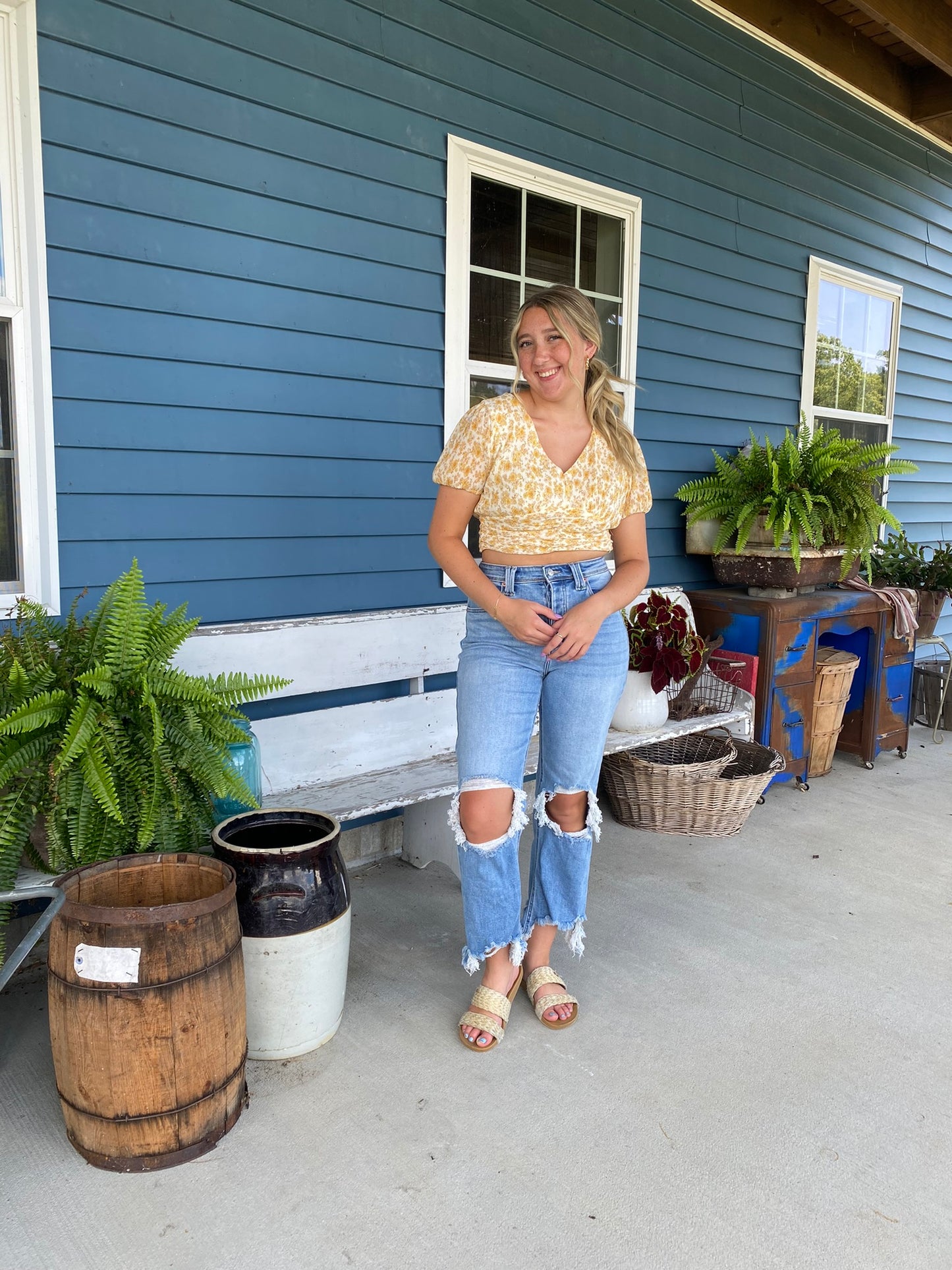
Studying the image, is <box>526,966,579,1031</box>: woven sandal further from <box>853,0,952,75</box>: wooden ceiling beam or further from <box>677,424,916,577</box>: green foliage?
<box>853,0,952,75</box>: wooden ceiling beam

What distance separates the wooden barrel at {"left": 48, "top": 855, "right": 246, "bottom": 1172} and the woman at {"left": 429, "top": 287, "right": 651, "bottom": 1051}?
0.61 metres

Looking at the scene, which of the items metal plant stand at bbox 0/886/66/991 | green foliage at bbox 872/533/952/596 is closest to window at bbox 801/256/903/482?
green foliage at bbox 872/533/952/596

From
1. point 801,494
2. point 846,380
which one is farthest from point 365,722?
point 846,380

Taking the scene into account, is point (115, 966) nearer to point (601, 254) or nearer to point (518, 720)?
point (518, 720)

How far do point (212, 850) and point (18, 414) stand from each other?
51.7 inches

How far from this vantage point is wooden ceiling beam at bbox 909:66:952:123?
5633 millimetres

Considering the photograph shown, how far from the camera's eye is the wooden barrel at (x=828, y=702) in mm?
4461

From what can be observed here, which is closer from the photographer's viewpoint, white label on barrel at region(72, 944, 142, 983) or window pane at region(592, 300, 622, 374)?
white label on barrel at region(72, 944, 142, 983)

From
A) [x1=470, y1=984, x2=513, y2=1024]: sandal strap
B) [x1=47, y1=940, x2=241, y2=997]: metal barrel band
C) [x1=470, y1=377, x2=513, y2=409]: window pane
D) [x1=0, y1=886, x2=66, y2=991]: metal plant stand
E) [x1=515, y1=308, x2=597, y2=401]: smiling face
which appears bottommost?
[x1=470, y1=984, x2=513, y2=1024]: sandal strap

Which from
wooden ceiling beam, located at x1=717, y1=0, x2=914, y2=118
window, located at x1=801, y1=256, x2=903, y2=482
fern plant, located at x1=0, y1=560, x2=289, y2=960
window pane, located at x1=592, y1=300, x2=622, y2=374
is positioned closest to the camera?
fern plant, located at x1=0, y1=560, x2=289, y2=960

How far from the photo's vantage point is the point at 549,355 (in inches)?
84.4

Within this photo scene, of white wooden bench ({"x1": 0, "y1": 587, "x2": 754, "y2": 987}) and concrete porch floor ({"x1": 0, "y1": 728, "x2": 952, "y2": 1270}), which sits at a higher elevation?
white wooden bench ({"x1": 0, "y1": 587, "x2": 754, "y2": 987})

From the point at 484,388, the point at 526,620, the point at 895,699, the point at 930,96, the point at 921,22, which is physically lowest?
the point at 895,699

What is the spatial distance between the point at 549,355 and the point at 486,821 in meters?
1.05
